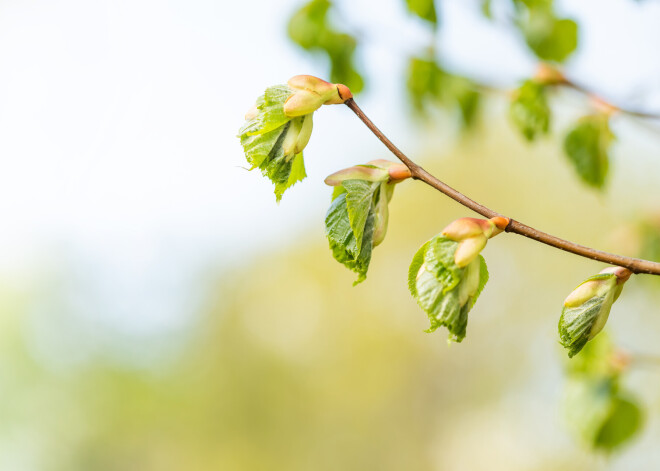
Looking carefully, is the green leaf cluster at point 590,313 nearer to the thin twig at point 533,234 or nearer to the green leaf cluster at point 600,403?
the thin twig at point 533,234

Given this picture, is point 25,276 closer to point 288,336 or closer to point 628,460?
point 288,336

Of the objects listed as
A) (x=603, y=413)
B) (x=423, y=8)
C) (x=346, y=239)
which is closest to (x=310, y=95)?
(x=346, y=239)

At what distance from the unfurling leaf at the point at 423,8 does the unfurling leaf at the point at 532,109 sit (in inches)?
11.2

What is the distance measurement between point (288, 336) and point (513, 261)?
5057mm

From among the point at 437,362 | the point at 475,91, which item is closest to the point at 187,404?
the point at 437,362

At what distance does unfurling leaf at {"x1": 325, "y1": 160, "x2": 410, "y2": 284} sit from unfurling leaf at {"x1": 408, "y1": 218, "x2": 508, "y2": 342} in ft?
0.21

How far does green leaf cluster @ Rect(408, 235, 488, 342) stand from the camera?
0.55 meters

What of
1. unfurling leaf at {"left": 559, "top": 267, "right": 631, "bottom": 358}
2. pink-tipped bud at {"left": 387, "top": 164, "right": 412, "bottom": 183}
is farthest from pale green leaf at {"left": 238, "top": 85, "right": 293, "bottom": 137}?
Answer: unfurling leaf at {"left": 559, "top": 267, "right": 631, "bottom": 358}

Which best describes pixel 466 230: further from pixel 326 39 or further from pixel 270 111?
pixel 326 39

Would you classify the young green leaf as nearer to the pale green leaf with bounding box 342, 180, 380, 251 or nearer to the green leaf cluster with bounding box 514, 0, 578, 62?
the green leaf cluster with bounding box 514, 0, 578, 62

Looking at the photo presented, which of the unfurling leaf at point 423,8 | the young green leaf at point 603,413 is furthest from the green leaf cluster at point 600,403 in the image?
the unfurling leaf at point 423,8

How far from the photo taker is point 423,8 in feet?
3.39

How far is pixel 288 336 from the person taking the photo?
535 inches

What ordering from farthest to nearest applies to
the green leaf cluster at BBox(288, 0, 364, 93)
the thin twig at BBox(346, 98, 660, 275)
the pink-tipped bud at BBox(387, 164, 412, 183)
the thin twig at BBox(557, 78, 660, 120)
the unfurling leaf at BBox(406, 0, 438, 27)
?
the green leaf cluster at BBox(288, 0, 364, 93), the thin twig at BBox(557, 78, 660, 120), the unfurling leaf at BBox(406, 0, 438, 27), the pink-tipped bud at BBox(387, 164, 412, 183), the thin twig at BBox(346, 98, 660, 275)
